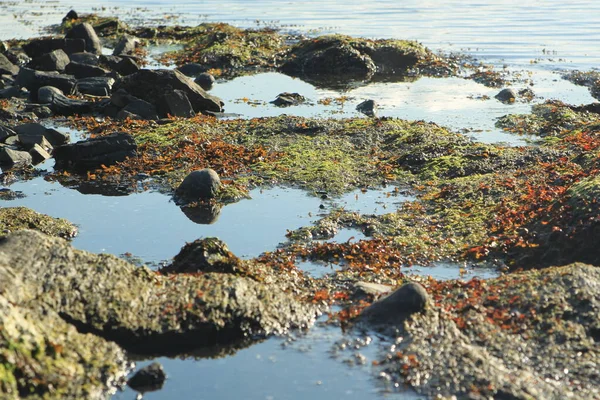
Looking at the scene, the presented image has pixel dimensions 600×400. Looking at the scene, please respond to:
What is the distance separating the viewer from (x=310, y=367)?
30.4 feet

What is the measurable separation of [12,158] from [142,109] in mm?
5458

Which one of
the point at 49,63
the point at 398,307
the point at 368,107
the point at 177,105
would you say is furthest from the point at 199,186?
the point at 49,63

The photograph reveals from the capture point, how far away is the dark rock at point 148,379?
884cm

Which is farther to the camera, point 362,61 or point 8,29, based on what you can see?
point 8,29

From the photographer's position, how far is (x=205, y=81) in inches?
1142

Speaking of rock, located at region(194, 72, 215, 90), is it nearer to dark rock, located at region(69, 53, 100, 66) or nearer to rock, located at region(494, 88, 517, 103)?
dark rock, located at region(69, 53, 100, 66)

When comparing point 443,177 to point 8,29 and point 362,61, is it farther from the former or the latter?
point 8,29

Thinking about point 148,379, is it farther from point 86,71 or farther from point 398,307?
point 86,71

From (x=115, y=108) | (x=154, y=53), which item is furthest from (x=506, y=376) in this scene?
(x=154, y=53)

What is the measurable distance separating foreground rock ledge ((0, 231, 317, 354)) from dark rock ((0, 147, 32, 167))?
28.8ft

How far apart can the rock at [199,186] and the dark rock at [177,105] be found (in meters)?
7.17

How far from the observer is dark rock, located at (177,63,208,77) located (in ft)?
103

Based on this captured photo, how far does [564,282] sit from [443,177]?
22.6ft

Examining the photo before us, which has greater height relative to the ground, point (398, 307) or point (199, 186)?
point (398, 307)
